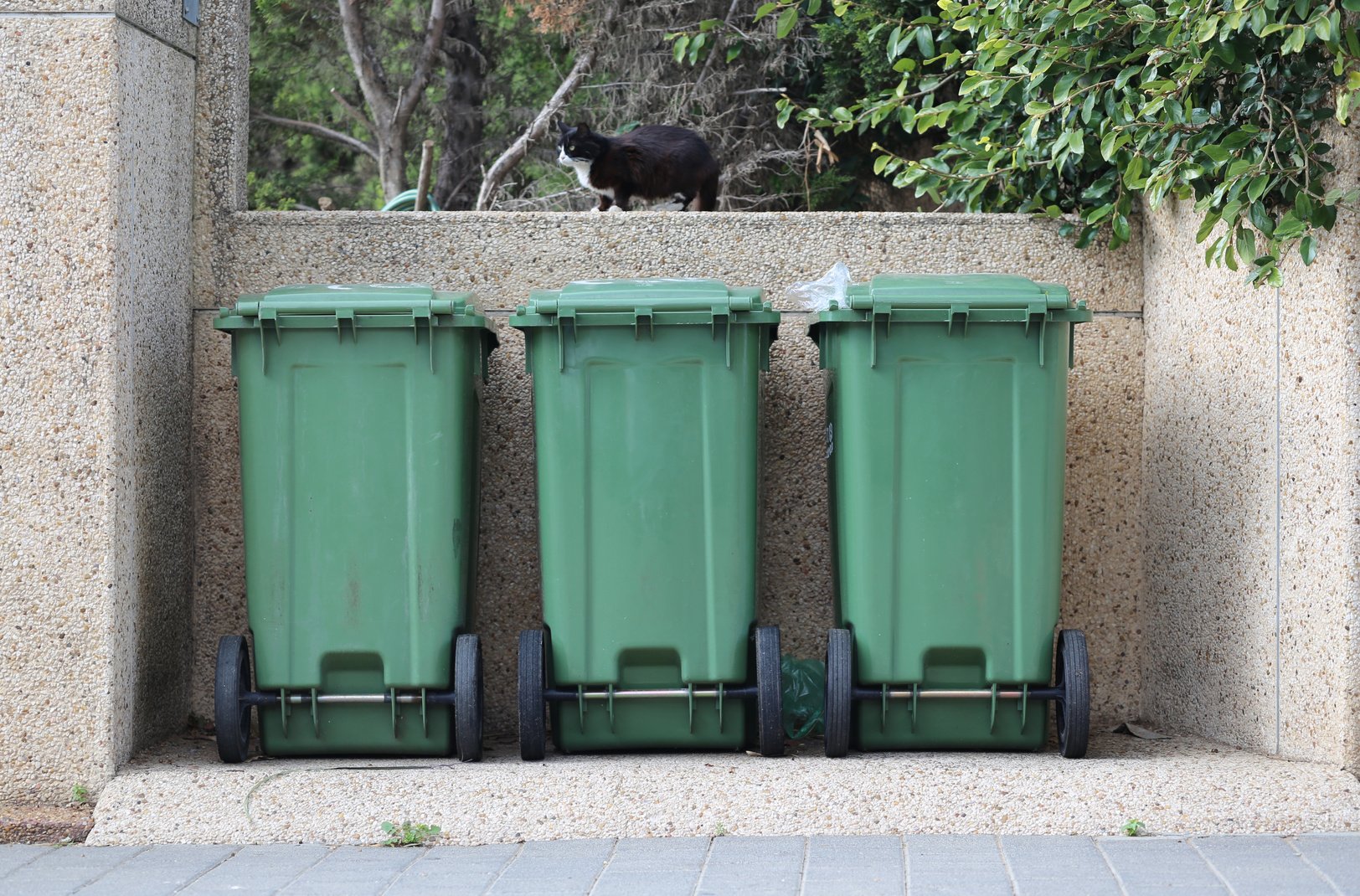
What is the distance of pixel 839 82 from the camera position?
8.06 meters

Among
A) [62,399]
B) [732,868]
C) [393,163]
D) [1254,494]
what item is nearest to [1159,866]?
[732,868]

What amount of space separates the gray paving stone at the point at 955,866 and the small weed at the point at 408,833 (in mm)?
1199

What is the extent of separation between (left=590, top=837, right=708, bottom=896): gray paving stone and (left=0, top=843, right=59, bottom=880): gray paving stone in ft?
4.87

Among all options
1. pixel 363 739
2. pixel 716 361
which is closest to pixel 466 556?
pixel 363 739

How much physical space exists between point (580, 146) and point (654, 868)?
3261 mm

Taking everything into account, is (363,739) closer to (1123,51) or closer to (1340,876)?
(1340,876)

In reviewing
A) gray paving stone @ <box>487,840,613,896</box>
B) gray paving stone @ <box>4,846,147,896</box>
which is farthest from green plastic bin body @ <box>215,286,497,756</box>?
gray paving stone @ <box>487,840,613,896</box>

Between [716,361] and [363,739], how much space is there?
4.96 feet

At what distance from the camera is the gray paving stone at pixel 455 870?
3.08 metres

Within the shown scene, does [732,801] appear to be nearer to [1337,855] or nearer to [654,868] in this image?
[654,868]

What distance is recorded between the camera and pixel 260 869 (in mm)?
3268

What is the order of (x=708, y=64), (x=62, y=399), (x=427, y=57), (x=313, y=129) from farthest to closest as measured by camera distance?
(x=313, y=129)
(x=427, y=57)
(x=708, y=64)
(x=62, y=399)

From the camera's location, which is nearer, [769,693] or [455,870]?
[455,870]

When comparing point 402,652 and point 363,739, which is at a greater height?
point 402,652
